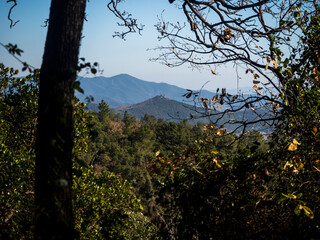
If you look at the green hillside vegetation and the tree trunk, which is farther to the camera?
the green hillside vegetation

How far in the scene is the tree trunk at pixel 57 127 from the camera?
2.35 metres

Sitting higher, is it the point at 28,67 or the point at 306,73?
the point at 306,73

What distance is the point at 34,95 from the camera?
32.5ft

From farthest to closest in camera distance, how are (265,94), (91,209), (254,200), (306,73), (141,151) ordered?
(141,151), (91,209), (265,94), (306,73), (254,200)

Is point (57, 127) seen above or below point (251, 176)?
above

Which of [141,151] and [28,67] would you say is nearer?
[28,67]

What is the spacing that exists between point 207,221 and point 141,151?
144ft

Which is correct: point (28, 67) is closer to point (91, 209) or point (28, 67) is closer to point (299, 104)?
point (299, 104)

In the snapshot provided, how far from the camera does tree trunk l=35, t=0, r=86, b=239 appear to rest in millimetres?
2354

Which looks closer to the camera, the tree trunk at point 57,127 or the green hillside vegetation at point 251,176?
the tree trunk at point 57,127

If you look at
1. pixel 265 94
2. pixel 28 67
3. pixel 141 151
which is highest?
pixel 265 94

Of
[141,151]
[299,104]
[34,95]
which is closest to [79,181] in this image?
[34,95]

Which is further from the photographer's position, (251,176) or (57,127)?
(251,176)

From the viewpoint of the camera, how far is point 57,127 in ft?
7.72
